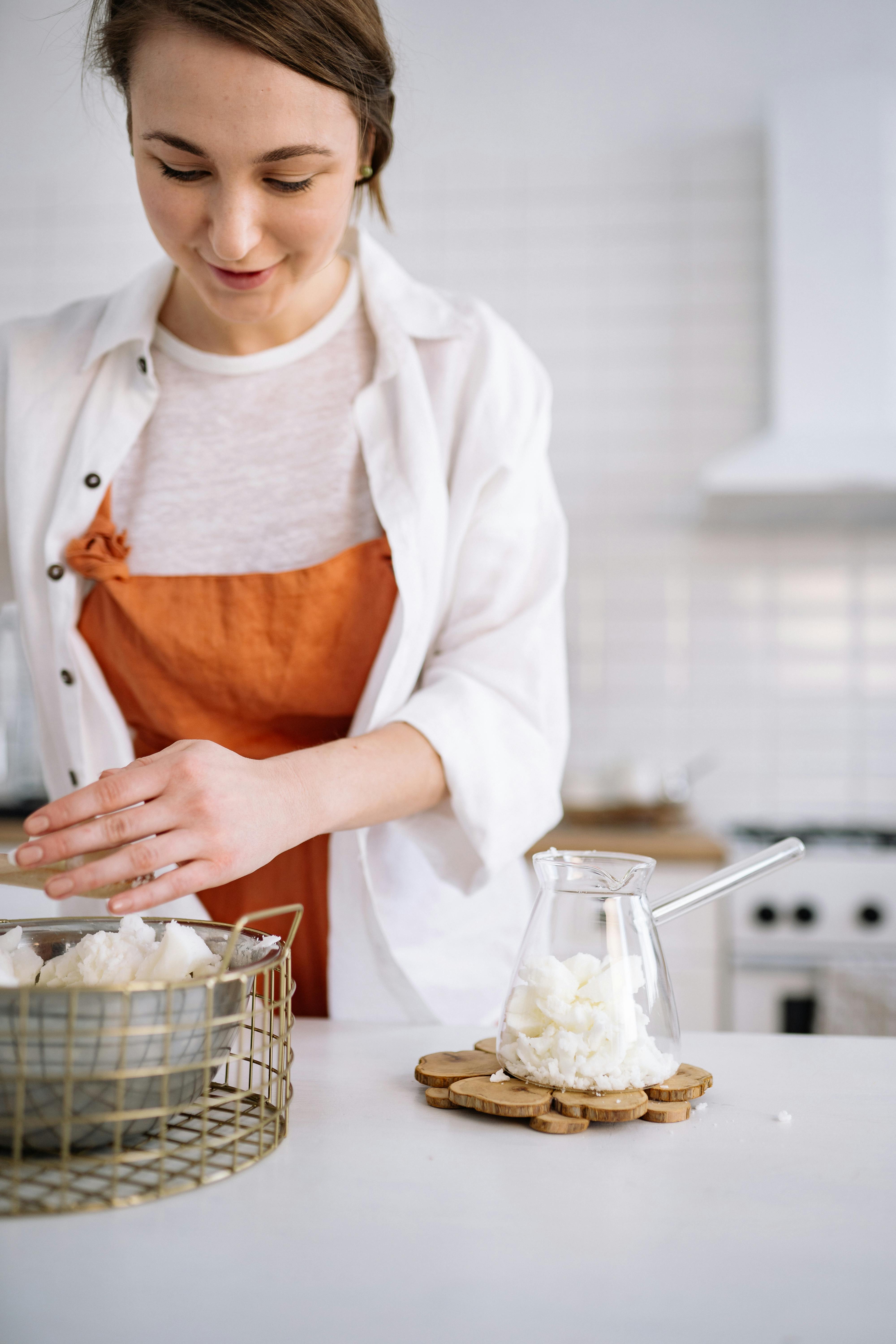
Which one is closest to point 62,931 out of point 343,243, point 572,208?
point 343,243

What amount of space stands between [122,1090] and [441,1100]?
20 cm

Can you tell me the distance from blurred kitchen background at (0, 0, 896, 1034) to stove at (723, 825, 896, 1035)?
0.27m

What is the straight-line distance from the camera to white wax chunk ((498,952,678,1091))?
2.01 ft

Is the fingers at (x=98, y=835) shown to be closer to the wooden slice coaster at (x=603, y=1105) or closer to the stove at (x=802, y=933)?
the wooden slice coaster at (x=603, y=1105)

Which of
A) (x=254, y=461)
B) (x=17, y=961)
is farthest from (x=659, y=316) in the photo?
(x=17, y=961)

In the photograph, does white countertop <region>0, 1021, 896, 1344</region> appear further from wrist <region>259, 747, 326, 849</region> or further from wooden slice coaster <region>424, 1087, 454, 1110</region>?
wrist <region>259, 747, 326, 849</region>

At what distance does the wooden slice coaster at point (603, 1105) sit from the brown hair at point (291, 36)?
28.3 inches

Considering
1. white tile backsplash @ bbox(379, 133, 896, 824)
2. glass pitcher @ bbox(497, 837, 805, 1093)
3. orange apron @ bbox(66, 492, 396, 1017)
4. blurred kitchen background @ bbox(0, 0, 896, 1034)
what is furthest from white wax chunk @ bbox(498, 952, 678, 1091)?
white tile backsplash @ bbox(379, 133, 896, 824)

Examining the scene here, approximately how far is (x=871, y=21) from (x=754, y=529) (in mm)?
1136

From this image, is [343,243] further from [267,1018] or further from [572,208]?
[572,208]

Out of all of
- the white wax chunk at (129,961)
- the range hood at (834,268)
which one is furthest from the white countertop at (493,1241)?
the range hood at (834,268)

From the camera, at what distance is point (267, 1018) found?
1.90 feet

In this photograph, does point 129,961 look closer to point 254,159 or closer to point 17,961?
point 17,961

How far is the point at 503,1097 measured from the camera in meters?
0.61
